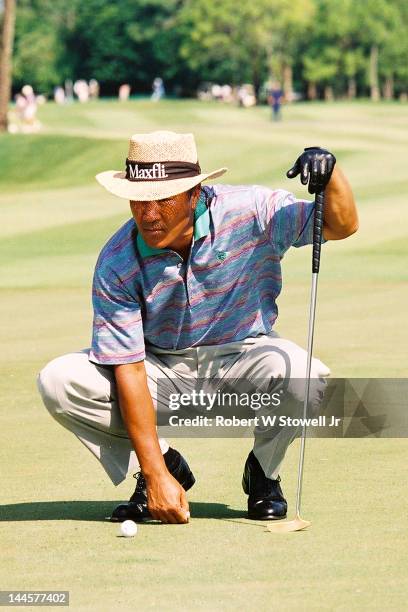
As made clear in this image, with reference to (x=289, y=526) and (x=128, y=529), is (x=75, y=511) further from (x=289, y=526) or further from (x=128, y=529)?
(x=289, y=526)

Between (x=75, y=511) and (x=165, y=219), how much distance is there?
1196mm

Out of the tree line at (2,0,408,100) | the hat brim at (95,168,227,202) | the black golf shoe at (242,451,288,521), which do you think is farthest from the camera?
the tree line at (2,0,408,100)

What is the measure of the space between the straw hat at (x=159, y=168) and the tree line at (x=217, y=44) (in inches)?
4356

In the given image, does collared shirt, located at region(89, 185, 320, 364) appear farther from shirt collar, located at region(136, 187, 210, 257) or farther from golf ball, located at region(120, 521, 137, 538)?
golf ball, located at region(120, 521, 137, 538)

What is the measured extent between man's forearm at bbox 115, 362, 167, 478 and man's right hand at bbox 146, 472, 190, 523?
3cm

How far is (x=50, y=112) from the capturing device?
5622cm

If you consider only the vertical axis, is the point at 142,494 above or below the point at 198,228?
below

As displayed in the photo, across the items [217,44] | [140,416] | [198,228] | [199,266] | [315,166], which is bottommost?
[217,44]

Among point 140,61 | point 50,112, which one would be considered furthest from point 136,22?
point 50,112

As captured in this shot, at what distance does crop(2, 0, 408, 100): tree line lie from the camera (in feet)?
381

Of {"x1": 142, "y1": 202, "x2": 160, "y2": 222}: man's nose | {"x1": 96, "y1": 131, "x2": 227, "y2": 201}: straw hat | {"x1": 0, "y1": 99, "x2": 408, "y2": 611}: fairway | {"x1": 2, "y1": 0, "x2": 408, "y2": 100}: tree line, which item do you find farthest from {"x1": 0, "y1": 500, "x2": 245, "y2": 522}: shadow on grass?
{"x1": 2, "y1": 0, "x2": 408, "y2": 100}: tree line

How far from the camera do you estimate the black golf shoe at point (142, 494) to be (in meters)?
5.37

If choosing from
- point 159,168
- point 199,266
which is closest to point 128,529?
point 199,266

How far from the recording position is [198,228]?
5.21 metres
